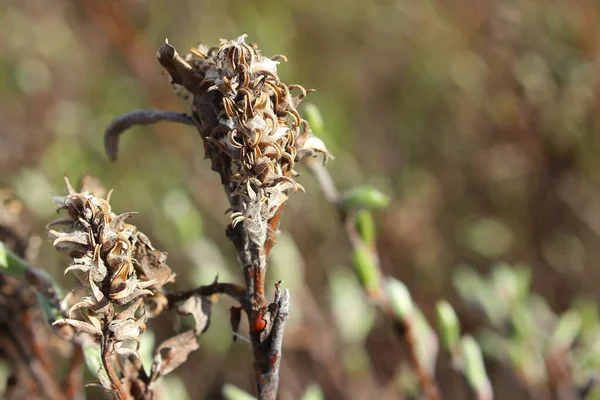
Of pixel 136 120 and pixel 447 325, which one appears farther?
pixel 447 325

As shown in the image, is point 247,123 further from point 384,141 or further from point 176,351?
point 384,141

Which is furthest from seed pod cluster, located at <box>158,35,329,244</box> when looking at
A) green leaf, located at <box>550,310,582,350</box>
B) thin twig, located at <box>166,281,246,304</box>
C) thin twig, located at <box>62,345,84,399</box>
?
green leaf, located at <box>550,310,582,350</box>

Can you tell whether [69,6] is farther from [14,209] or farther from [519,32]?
[14,209]

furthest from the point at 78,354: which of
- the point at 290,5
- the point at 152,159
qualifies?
the point at 290,5

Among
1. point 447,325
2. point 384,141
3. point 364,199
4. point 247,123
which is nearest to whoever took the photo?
point 247,123

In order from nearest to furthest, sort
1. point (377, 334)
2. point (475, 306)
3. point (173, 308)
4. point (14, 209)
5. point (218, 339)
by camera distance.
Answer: point (173, 308) → point (14, 209) → point (475, 306) → point (218, 339) → point (377, 334)

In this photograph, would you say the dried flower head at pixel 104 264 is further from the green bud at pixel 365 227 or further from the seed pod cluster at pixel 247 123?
the green bud at pixel 365 227

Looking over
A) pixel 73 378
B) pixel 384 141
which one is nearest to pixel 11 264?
pixel 73 378

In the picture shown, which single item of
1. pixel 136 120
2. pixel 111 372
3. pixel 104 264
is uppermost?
pixel 136 120
